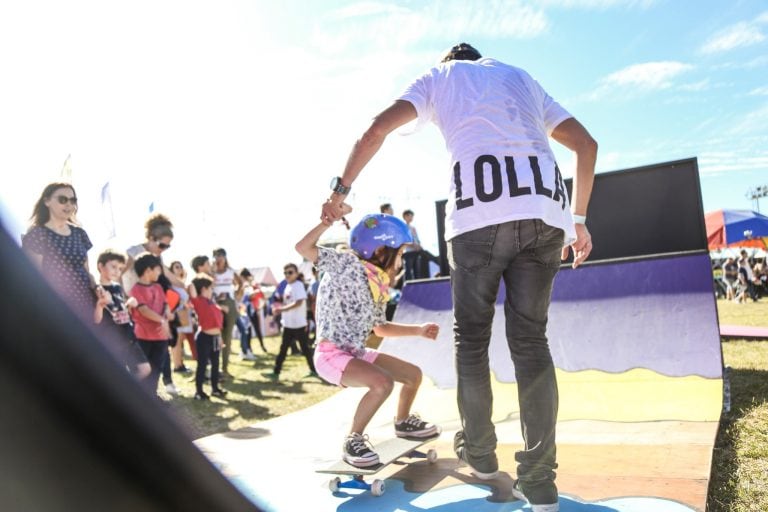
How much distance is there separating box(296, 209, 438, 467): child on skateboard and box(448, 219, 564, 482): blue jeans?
66 centimetres

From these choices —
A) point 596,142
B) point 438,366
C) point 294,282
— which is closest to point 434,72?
point 596,142

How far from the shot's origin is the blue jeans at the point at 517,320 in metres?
2.27

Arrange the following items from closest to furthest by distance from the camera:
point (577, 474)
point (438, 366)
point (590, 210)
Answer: point (577, 474)
point (438, 366)
point (590, 210)

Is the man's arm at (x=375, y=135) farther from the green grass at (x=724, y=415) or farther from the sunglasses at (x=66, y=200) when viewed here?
the sunglasses at (x=66, y=200)

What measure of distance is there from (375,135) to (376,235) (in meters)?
1.01

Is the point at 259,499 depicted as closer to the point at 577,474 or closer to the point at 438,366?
the point at 577,474

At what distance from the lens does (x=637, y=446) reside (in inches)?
127

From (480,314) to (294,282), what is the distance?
6.81m

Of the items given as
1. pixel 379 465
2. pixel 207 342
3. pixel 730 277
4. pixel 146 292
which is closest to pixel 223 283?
pixel 207 342

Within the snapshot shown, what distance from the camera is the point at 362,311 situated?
3.32m

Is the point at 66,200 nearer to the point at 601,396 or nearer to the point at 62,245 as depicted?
the point at 62,245

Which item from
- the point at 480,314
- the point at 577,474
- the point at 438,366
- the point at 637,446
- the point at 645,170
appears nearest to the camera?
the point at 480,314

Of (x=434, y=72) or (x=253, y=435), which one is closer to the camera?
(x=434, y=72)

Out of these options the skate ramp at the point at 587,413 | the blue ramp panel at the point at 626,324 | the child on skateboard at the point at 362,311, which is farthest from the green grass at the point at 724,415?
the child on skateboard at the point at 362,311
